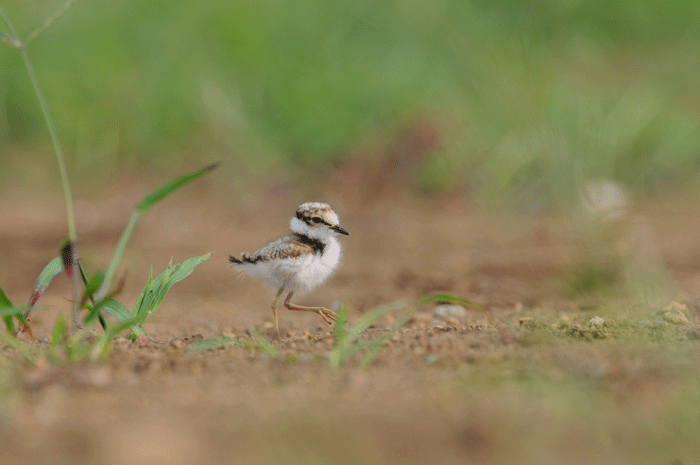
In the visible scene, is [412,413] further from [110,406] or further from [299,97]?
[299,97]

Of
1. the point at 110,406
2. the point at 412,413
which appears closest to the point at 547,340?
the point at 412,413

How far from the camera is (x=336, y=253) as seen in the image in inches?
152

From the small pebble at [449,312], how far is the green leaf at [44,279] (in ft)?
6.18

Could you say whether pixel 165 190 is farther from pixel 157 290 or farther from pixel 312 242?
pixel 312 242

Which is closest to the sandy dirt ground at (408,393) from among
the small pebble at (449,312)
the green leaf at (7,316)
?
the small pebble at (449,312)

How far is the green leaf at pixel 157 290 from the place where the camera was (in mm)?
3041

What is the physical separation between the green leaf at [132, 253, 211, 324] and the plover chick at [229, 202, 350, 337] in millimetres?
528

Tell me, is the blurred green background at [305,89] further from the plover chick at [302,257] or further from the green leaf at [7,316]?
the green leaf at [7,316]

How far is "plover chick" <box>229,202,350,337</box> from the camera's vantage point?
363cm

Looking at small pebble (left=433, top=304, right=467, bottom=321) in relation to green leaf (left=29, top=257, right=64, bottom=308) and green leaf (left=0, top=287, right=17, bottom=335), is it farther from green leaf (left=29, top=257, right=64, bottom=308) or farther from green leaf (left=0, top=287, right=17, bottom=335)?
green leaf (left=0, top=287, right=17, bottom=335)

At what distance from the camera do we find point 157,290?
3111 millimetres

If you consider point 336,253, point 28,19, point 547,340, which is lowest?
point 547,340

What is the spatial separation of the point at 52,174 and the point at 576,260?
600cm

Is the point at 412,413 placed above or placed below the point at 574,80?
below
